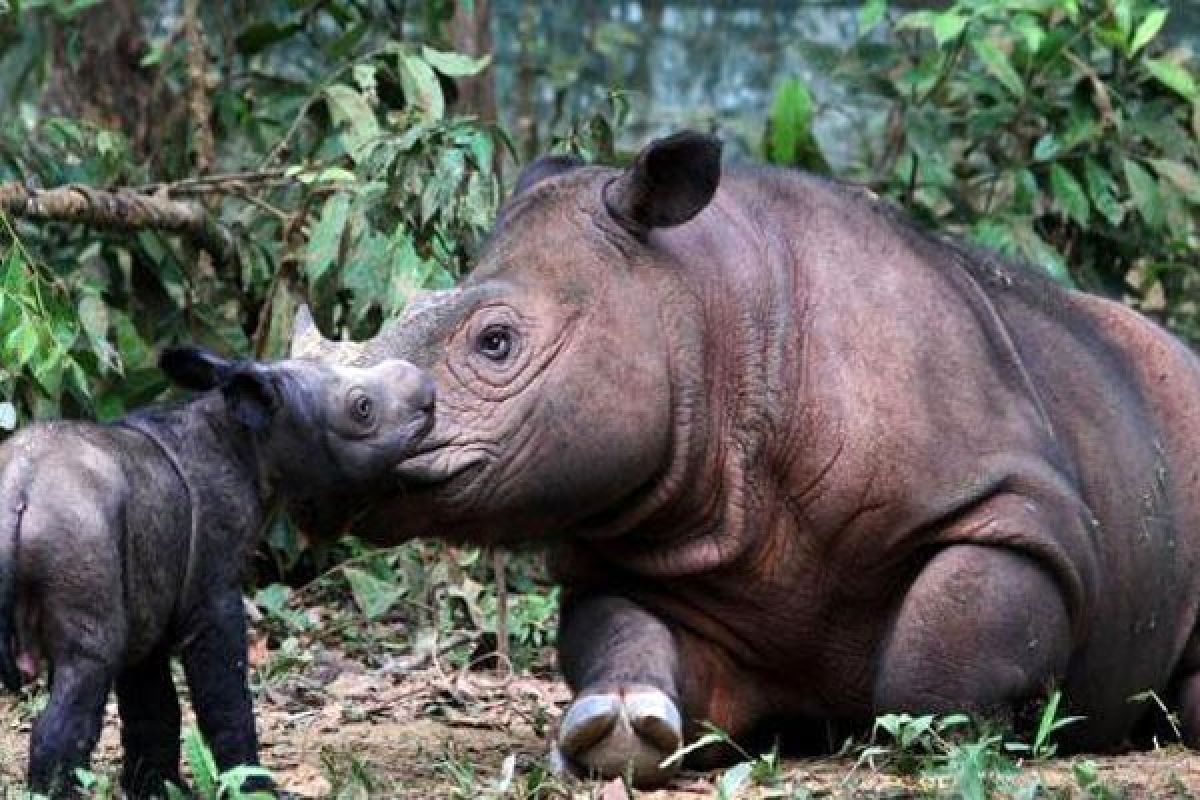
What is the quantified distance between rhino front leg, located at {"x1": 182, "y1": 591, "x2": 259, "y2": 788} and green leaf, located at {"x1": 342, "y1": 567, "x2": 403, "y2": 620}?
10.9 ft

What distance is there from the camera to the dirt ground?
20.5ft

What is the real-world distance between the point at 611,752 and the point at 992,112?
4961 millimetres

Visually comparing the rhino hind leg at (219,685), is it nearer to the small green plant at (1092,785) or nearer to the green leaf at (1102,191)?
the small green plant at (1092,785)

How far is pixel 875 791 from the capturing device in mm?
6152

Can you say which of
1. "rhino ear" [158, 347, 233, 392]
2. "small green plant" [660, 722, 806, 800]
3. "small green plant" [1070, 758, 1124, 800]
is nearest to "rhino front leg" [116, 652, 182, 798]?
"rhino ear" [158, 347, 233, 392]

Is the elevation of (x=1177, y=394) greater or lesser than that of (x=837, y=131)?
greater

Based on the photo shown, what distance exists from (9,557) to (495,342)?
1.59m

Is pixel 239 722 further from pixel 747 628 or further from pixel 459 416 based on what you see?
pixel 747 628

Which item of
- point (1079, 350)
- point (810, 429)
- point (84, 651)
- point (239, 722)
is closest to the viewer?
point (84, 651)

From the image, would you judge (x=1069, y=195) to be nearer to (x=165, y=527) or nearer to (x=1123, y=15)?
(x=1123, y=15)

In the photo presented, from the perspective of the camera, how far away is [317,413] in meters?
6.27

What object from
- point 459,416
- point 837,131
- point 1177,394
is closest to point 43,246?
point 459,416

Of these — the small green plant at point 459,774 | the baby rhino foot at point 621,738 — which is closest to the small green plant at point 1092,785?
the baby rhino foot at point 621,738

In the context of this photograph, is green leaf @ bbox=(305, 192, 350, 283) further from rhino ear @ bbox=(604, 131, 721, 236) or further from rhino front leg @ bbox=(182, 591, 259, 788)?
rhino front leg @ bbox=(182, 591, 259, 788)
